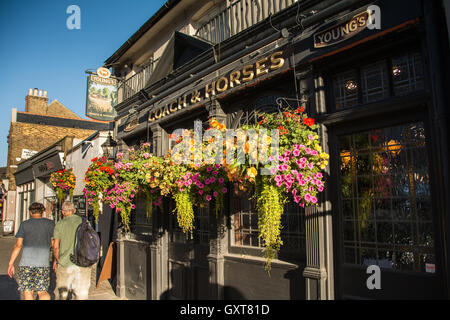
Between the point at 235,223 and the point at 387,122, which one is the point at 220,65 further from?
the point at 387,122

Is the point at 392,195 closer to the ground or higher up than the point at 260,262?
higher up

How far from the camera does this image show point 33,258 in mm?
5738

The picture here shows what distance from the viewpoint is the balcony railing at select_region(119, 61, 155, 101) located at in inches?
365

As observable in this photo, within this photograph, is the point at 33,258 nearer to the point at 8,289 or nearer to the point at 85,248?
the point at 85,248

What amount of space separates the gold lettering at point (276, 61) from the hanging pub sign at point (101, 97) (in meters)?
6.90

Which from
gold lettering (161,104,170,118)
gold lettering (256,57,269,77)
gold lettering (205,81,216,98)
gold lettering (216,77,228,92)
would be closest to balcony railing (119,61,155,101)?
gold lettering (161,104,170,118)

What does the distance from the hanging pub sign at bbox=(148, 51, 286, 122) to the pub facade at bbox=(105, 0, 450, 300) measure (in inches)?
1.0

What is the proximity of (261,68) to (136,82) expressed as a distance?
230 inches

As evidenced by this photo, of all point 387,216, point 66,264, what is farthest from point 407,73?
point 66,264

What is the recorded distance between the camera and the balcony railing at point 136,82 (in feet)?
30.4
